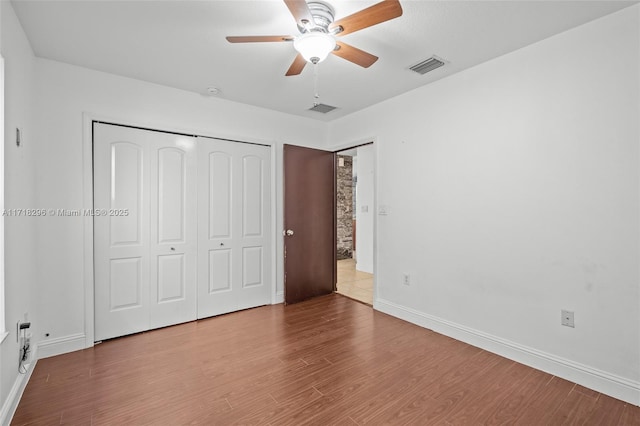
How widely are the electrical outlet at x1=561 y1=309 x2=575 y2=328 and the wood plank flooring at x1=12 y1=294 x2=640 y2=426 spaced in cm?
41

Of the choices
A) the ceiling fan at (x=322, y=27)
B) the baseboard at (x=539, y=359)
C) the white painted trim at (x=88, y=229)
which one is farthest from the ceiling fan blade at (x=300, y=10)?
the baseboard at (x=539, y=359)

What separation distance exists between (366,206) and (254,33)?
438 cm

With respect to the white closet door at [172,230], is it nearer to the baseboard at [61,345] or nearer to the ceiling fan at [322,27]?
the baseboard at [61,345]

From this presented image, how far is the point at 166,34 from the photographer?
2.35m

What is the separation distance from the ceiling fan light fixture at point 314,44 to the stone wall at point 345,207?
5408mm

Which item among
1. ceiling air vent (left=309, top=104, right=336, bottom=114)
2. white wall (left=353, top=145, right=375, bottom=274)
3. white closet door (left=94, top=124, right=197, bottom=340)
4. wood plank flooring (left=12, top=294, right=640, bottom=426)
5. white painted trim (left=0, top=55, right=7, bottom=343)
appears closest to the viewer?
white painted trim (left=0, top=55, right=7, bottom=343)

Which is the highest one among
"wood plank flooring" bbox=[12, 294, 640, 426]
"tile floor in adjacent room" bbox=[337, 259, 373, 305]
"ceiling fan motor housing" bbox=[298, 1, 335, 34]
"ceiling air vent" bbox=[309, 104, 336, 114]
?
"ceiling air vent" bbox=[309, 104, 336, 114]

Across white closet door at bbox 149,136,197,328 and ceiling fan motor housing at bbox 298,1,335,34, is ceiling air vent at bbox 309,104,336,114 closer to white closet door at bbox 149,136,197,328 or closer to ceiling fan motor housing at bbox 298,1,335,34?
white closet door at bbox 149,136,197,328

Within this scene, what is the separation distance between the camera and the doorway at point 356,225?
5.10 m

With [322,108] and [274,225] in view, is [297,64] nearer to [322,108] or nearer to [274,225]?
[322,108]

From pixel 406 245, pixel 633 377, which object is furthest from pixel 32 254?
pixel 633 377

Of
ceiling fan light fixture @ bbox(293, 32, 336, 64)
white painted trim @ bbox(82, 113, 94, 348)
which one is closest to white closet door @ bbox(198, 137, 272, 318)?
white painted trim @ bbox(82, 113, 94, 348)

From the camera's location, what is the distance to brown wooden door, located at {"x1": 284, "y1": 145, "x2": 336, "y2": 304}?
4094mm

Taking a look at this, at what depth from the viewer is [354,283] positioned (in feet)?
17.0
